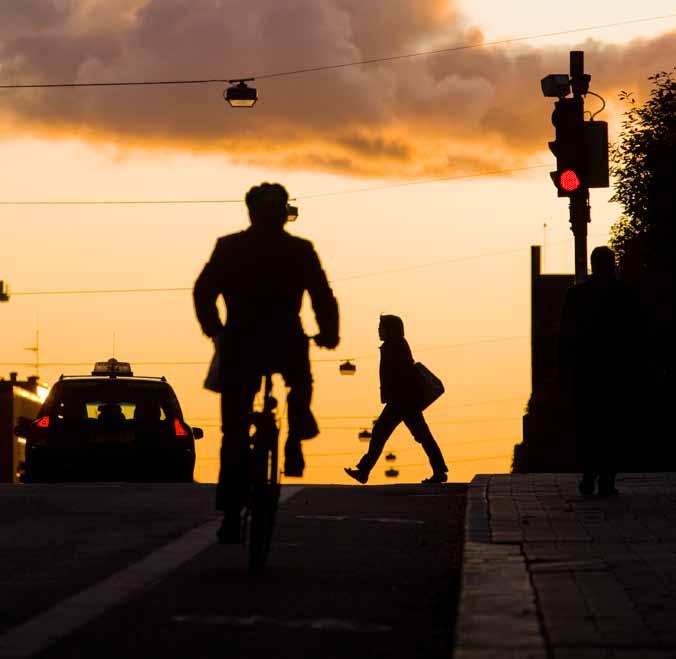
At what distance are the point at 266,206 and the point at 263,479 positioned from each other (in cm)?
138

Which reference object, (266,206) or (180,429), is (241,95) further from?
(266,206)

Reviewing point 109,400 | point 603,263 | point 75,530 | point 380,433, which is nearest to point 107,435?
point 109,400

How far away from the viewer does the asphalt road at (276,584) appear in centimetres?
733

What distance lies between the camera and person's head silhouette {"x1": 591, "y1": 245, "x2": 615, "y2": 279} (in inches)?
607

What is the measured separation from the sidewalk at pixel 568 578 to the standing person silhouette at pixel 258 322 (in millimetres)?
1160

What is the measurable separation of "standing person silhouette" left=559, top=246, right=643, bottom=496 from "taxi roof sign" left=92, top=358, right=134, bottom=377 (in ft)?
24.2

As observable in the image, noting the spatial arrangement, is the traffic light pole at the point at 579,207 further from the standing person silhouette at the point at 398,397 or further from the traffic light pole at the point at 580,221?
the standing person silhouette at the point at 398,397

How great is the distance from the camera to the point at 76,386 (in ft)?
69.0

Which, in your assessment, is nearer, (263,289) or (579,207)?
(263,289)

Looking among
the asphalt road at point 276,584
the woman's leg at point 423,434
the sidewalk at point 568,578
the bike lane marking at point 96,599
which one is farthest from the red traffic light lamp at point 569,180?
the bike lane marking at point 96,599

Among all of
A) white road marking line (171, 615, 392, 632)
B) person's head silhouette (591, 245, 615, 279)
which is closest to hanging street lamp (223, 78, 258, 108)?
person's head silhouette (591, 245, 615, 279)

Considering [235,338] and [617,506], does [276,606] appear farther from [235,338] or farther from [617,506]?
[617,506]

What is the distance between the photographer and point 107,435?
20.8 m

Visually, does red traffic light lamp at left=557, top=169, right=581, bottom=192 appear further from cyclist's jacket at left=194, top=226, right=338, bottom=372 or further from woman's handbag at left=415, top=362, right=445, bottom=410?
cyclist's jacket at left=194, top=226, right=338, bottom=372
